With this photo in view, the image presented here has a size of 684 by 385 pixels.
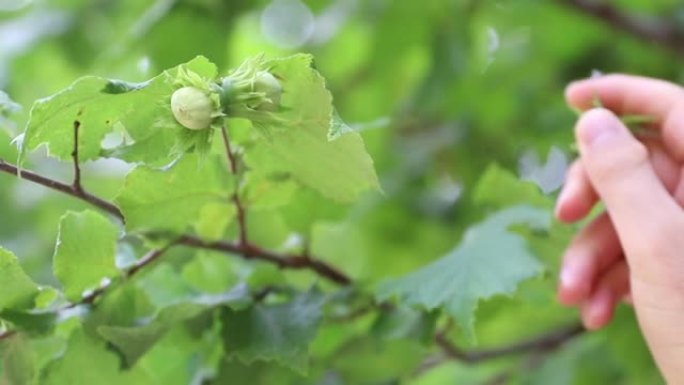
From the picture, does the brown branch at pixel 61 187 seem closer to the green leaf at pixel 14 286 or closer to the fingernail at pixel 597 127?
the green leaf at pixel 14 286

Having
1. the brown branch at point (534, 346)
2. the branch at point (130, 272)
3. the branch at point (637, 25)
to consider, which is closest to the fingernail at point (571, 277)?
the brown branch at point (534, 346)

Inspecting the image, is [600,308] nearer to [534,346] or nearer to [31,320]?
[534,346]

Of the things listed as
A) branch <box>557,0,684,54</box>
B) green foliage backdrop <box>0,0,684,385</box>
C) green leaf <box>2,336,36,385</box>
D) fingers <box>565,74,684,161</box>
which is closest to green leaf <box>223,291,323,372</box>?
green foliage backdrop <box>0,0,684,385</box>

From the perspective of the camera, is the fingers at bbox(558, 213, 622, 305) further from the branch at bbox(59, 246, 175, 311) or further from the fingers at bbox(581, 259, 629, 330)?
the branch at bbox(59, 246, 175, 311)

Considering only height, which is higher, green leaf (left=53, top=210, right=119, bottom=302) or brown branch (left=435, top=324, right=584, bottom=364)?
green leaf (left=53, top=210, right=119, bottom=302)

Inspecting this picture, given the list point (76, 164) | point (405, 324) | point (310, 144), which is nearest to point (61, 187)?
point (76, 164)

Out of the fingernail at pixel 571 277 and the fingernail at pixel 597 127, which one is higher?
the fingernail at pixel 597 127
